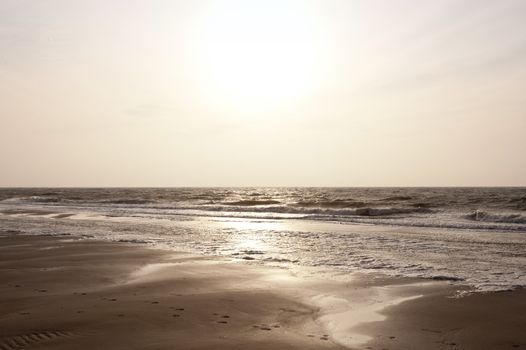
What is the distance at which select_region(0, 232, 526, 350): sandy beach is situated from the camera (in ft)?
19.2

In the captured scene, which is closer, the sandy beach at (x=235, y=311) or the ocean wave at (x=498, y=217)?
the sandy beach at (x=235, y=311)

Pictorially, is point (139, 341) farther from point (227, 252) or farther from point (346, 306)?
point (227, 252)

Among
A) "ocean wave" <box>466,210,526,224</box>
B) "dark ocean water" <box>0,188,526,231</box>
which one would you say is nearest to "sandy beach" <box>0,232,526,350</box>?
"dark ocean water" <box>0,188,526,231</box>

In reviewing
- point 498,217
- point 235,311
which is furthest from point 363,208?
point 235,311

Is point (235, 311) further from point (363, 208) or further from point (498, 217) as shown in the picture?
point (363, 208)

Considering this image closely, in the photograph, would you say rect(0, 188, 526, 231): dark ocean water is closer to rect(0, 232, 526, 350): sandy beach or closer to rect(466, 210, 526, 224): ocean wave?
rect(466, 210, 526, 224): ocean wave

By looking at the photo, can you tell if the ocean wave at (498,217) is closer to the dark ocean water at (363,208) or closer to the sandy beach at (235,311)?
the dark ocean water at (363,208)

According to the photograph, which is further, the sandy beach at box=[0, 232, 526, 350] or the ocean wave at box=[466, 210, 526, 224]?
the ocean wave at box=[466, 210, 526, 224]

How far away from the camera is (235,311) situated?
7332mm

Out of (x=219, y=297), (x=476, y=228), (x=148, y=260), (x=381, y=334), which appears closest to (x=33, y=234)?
(x=148, y=260)

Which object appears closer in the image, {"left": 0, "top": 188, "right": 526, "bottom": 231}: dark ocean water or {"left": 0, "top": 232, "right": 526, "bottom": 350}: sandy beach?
{"left": 0, "top": 232, "right": 526, "bottom": 350}: sandy beach

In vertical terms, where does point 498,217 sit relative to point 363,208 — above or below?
below

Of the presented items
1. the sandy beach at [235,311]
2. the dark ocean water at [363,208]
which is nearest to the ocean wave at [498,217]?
the dark ocean water at [363,208]

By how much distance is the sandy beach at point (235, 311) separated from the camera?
586 cm
